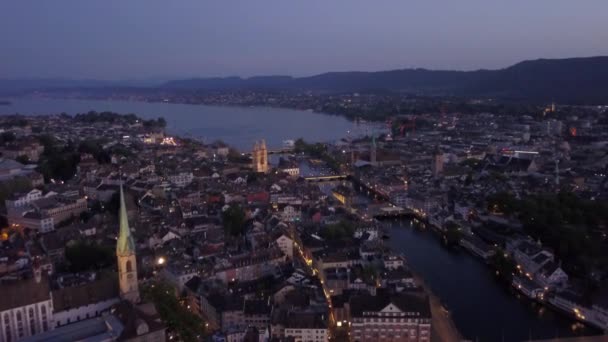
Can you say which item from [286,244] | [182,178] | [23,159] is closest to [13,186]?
[23,159]

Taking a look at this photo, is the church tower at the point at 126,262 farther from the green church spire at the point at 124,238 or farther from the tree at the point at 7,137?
the tree at the point at 7,137

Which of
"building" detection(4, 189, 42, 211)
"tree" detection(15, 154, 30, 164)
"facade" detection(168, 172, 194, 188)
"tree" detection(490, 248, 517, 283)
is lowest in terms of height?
"tree" detection(490, 248, 517, 283)

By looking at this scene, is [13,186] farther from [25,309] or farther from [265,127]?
[265,127]

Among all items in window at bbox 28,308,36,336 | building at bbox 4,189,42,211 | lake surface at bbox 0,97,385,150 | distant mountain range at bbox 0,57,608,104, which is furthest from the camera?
distant mountain range at bbox 0,57,608,104

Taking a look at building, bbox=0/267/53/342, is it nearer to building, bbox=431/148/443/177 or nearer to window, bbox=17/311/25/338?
window, bbox=17/311/25/338

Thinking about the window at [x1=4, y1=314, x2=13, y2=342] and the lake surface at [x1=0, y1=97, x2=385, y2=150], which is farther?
the lake surface at [x1=0, y1=97, x2=385, y2=150]

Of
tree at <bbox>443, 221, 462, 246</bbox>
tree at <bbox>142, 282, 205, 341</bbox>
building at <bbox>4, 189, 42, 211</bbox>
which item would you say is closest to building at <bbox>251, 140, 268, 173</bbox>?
building at <bbox>4, 189, 42, 211</bbox>
